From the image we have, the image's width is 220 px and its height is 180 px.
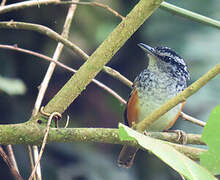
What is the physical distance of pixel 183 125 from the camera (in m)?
3.96

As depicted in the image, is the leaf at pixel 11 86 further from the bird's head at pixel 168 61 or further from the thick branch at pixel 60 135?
the thick branch at pixel 60 135

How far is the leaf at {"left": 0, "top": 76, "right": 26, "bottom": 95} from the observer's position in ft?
12.3

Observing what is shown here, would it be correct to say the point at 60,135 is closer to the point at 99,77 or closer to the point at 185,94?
the point at 185,94

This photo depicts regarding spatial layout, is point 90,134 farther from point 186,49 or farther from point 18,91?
point 186,49

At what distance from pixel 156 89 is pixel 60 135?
2.03 m

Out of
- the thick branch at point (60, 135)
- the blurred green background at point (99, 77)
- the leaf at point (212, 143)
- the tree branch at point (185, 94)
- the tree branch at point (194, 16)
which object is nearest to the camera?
the leaf at point (212, 143)

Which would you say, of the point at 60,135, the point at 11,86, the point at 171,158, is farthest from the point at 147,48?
the point at 171,158

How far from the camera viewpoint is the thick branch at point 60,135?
1.78m

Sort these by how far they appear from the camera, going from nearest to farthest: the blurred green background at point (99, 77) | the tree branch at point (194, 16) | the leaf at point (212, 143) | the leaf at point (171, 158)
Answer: the leaf at point (171, 158) → the leaf at point (212, 143) → the tree branch at point (194, 16) → the blurred green background at point (99, 77)

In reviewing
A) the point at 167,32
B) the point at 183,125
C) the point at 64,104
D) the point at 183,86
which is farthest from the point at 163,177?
the point at 64,104

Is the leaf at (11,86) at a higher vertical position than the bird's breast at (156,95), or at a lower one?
higher

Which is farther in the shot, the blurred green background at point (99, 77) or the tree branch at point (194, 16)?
the blurred green background at point (99, 77)

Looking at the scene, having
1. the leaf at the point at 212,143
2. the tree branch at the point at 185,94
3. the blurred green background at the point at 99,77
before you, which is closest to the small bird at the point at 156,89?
the blurred green background at the point at 99,77

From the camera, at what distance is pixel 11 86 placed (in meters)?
3.80
